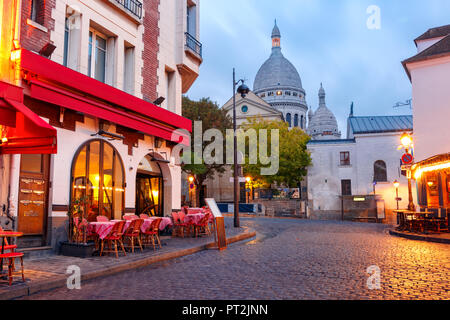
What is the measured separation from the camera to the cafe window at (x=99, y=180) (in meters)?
10.6

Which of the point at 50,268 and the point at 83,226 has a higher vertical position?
the point at 83,226

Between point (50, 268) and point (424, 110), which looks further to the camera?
point (424, 110)

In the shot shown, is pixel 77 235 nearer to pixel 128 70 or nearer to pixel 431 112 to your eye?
pixel 128 70

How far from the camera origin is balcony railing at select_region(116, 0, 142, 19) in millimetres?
12961

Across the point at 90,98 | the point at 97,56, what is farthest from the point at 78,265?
the point at 97,56

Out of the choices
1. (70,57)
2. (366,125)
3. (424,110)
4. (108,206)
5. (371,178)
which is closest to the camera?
(70,57)

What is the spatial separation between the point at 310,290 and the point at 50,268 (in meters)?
5.07

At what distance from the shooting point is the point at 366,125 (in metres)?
38.9

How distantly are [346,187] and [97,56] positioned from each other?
100.0 ft

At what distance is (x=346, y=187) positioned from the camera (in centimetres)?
3775


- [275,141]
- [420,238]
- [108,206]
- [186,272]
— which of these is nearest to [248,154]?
[275,141]

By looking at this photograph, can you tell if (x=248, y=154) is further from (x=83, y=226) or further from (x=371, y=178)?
(x=83, y=226)

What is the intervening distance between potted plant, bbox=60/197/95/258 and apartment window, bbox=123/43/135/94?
4756mm

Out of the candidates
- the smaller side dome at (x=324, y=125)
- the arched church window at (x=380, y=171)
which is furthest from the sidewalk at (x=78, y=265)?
the smaller side dome at (x=324, y=125)
